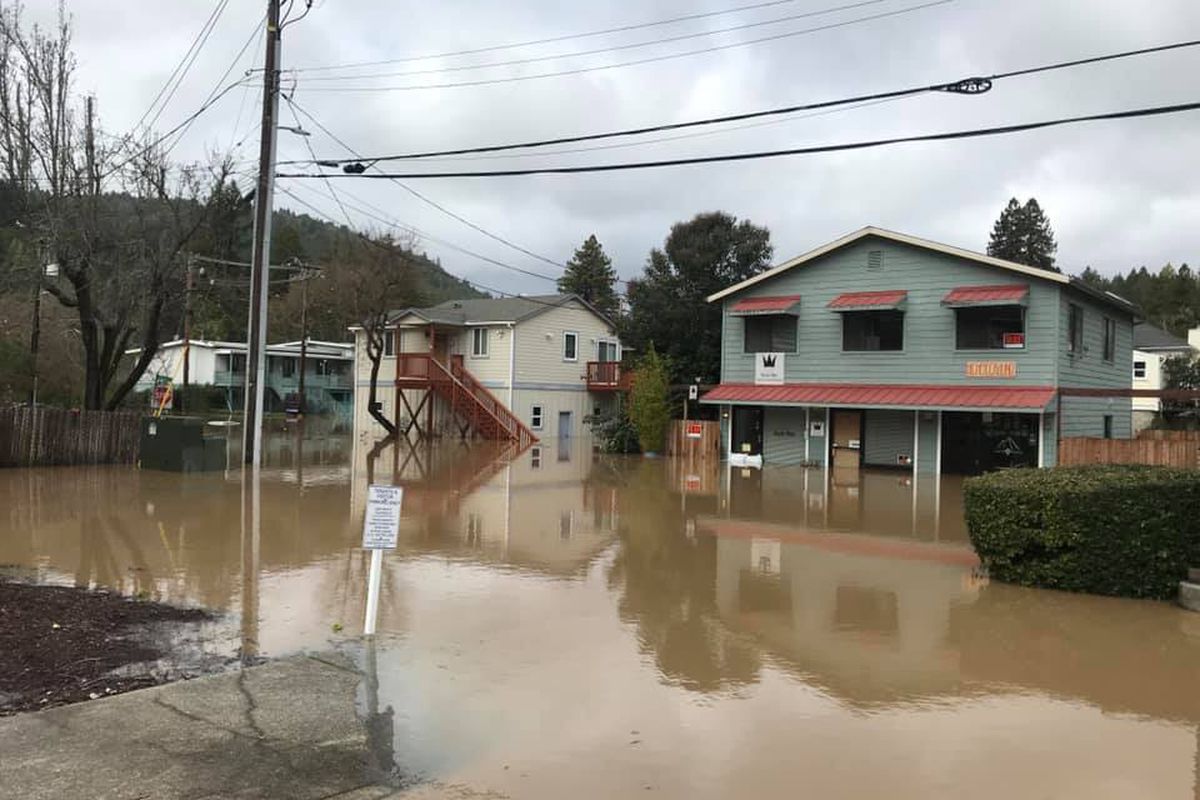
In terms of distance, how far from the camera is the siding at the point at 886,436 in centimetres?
2703

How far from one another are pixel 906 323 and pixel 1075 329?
14.9 feet

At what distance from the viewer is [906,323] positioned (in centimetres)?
2672

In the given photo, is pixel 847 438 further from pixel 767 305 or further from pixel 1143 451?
pixel 1143 451

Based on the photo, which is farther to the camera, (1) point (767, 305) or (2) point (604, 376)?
(2) point (604, 376)

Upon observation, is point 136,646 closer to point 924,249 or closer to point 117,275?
point 117,275

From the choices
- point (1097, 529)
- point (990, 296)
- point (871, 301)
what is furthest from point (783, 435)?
point (1097, 529)

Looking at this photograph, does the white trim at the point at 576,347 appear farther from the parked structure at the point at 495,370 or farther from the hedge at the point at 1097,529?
the hedge at the point at 1097,529

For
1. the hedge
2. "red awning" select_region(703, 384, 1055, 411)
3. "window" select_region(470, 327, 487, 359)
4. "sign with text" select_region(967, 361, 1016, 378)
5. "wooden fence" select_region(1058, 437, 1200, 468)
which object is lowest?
the hedge

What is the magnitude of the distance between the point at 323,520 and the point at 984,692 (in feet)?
35.1

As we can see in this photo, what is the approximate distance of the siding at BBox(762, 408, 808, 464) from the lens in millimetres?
28672

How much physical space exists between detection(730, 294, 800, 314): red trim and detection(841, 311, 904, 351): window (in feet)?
5.69

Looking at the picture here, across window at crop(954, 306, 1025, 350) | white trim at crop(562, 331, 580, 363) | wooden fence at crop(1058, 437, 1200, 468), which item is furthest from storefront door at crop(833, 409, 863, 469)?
white trim at crop(562, 331, 580, 363)

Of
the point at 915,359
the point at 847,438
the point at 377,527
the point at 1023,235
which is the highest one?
the point at 1023,235

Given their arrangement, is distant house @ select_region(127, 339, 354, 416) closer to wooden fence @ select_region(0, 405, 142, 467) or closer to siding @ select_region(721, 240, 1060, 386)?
wooden fence @ select_region(0, 405, 142, 467)
